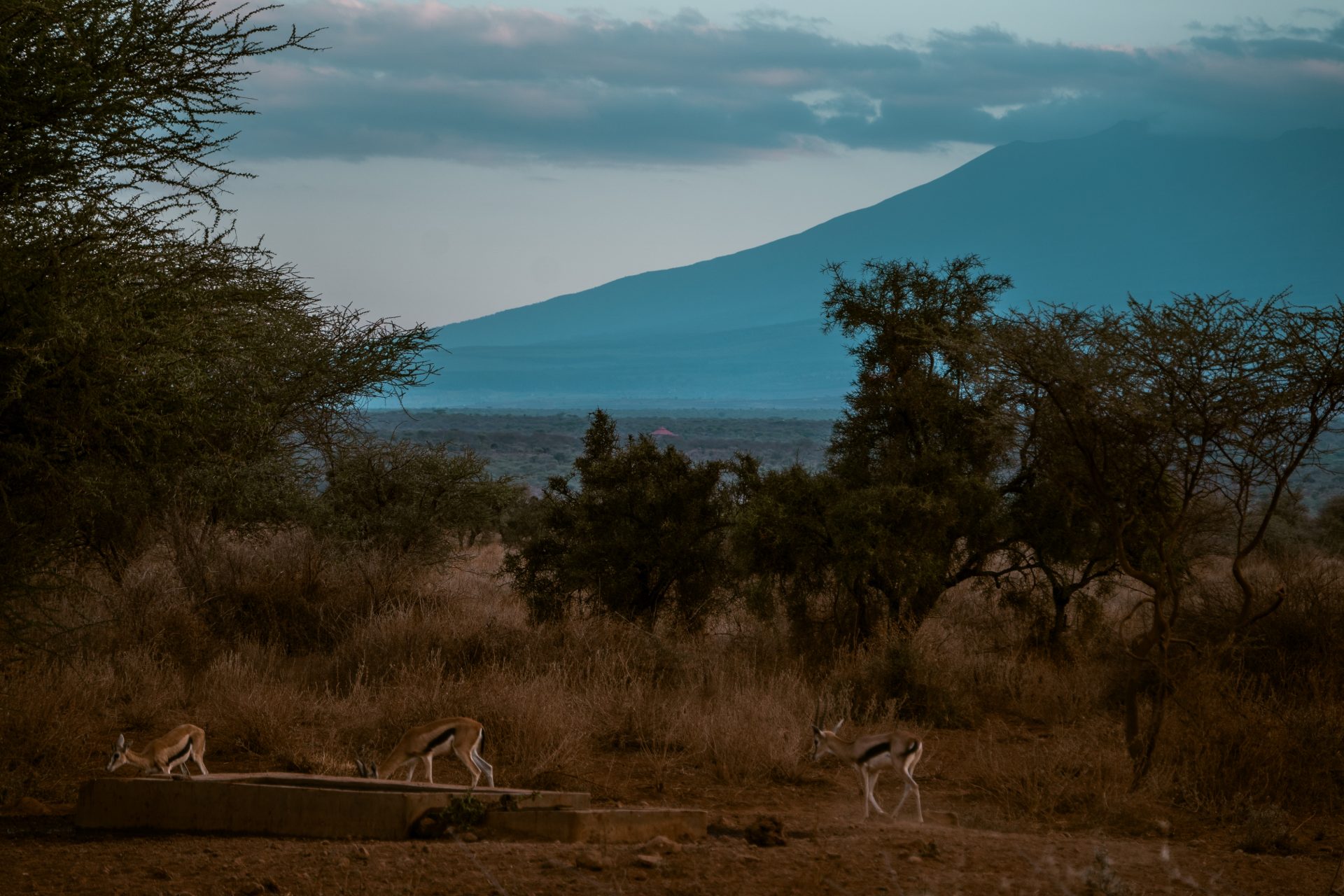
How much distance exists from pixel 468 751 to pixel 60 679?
13.9 ft

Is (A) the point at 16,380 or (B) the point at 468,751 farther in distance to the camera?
(B) the point at 468,751

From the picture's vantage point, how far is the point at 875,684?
427 inches

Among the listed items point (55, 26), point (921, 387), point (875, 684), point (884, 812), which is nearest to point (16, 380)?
point (55, 26)

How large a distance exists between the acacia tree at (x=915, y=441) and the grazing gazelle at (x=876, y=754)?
4076 mm

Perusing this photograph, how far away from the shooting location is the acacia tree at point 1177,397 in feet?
26.9

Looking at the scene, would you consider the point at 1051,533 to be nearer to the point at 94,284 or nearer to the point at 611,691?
the point at 611,691

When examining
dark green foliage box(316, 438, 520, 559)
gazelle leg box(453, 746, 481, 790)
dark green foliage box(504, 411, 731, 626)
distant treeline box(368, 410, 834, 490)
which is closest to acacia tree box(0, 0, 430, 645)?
gazelle leg box(453, 746, 481, 790)

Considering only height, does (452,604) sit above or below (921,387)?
below

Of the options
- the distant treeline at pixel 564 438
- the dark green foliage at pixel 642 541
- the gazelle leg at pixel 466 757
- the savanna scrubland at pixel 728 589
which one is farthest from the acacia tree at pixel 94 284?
the distant treeline at pixel 564 438

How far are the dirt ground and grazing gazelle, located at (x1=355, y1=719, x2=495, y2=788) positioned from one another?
3.64 feet

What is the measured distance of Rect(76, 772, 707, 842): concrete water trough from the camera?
645 centimetres

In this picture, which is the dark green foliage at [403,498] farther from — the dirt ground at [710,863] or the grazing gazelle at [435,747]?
the dirt ground at [710,863]

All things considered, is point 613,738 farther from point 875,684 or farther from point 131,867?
point 131,867

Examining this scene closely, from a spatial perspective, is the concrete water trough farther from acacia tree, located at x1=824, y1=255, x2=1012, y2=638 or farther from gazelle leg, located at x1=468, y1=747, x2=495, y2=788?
acacia tree, located at x1=824, y1=255, x2=1012, y2=638
